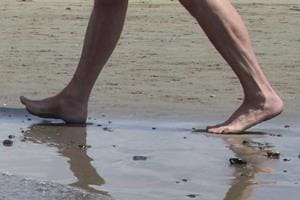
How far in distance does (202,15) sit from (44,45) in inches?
132

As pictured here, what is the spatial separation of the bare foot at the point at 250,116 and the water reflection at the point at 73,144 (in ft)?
2.00

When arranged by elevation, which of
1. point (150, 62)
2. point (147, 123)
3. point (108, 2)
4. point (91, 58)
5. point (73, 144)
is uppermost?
point (108, 2)

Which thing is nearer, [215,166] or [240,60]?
[215,166]

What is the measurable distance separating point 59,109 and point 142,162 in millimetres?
1074

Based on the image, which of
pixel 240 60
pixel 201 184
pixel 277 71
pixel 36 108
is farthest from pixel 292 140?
pixel 277 71

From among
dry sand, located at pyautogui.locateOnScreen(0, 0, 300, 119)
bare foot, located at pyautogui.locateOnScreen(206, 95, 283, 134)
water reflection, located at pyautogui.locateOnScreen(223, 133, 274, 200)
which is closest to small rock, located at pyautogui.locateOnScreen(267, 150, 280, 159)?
water reflection, located at pyautogui.locateOnScreen(223, 133, 274, 200)

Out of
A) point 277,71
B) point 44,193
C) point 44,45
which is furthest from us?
point 44,45

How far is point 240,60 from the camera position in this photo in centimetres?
432

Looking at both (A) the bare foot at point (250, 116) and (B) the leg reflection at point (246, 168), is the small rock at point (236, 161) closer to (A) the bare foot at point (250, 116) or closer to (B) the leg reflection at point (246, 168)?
(B) the leg reflection at point (246, 168)

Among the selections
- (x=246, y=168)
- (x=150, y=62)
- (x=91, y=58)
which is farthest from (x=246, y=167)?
(x=150, y=62)

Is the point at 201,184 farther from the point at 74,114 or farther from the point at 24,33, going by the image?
the point at 24,33

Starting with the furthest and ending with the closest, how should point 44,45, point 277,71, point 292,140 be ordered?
point 44,45 < point 277,71 < point 292,140

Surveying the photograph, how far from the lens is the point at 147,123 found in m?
4.63

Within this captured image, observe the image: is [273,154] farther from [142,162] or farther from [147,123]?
[147,123]
